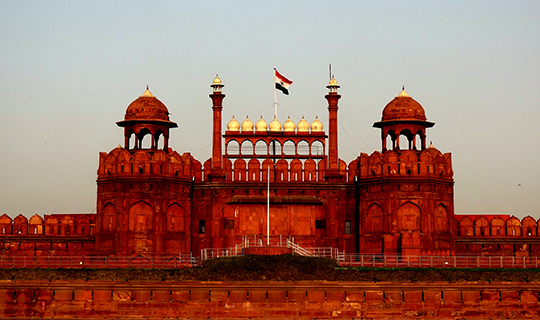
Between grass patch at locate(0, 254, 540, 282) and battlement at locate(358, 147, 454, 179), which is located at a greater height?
battlement at locate(358, 147, 454, 179)

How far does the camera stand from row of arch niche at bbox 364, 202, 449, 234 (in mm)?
70500

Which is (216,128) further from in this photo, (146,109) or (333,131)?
(333,131)

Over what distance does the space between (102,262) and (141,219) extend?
13.7 feet

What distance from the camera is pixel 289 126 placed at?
76438 millimetres

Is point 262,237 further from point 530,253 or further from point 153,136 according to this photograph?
point 530,253

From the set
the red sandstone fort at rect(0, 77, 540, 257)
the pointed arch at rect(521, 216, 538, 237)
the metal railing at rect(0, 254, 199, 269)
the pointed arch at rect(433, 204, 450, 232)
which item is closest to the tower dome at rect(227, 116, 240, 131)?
the red sandstone fort at rect(0, 77, 540, 257)

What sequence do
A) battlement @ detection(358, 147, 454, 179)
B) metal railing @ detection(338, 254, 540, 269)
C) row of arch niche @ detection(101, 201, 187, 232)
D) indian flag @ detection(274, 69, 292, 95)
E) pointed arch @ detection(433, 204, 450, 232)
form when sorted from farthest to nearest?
indian flag @ detection(274, 69, 292, 95) < battlement @ detection(358, 147, 454, 179) < pointed arch @ detection(433, 204, 450, 232) < row of arch niche @ detection(101, 201, 187, 232) < metal railing @ detection(338, 254, 540, 269)

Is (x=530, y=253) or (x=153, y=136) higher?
(x=153, y=136)

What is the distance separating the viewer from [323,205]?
74.3m

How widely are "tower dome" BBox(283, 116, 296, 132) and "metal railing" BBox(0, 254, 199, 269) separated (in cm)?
1251

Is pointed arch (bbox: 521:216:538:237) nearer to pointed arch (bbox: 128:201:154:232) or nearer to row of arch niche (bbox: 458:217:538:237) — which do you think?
row of arch niche (bbox: 458:217:538:237)

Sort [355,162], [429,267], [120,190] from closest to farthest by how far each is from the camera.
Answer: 1. [429,267]
2. [120,190]
3. [355,162]

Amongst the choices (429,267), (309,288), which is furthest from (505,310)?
(309,288)

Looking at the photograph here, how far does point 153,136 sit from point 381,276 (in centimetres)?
2269
